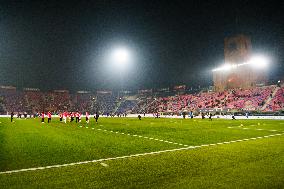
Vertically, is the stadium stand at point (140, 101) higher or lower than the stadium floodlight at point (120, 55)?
→ lower

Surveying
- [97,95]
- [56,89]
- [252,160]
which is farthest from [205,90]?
[252,160]

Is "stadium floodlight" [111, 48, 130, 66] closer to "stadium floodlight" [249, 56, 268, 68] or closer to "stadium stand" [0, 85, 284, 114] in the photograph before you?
"stadium stand" [0, 85, 284, 114]

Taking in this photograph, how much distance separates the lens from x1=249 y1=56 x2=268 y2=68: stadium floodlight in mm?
62406

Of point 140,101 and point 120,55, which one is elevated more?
point 120,55

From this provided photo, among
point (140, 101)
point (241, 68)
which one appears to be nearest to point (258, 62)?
point (241, 68)

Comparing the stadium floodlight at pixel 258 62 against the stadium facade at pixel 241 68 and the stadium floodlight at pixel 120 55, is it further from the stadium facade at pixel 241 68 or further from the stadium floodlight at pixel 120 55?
the stadium floodlight at pixel 120 55

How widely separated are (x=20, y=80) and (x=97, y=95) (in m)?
28.3

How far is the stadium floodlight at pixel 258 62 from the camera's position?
62406mm

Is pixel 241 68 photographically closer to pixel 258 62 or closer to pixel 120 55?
pixel 258 62

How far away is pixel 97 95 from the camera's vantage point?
103 m

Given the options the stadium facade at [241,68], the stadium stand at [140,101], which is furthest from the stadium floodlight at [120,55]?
the stadium facade at [241,68]

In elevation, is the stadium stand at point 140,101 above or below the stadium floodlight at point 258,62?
below

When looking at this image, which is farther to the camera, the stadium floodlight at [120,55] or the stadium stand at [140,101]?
the stadium floodlight at [120,55]

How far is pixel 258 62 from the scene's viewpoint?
2482 inches
